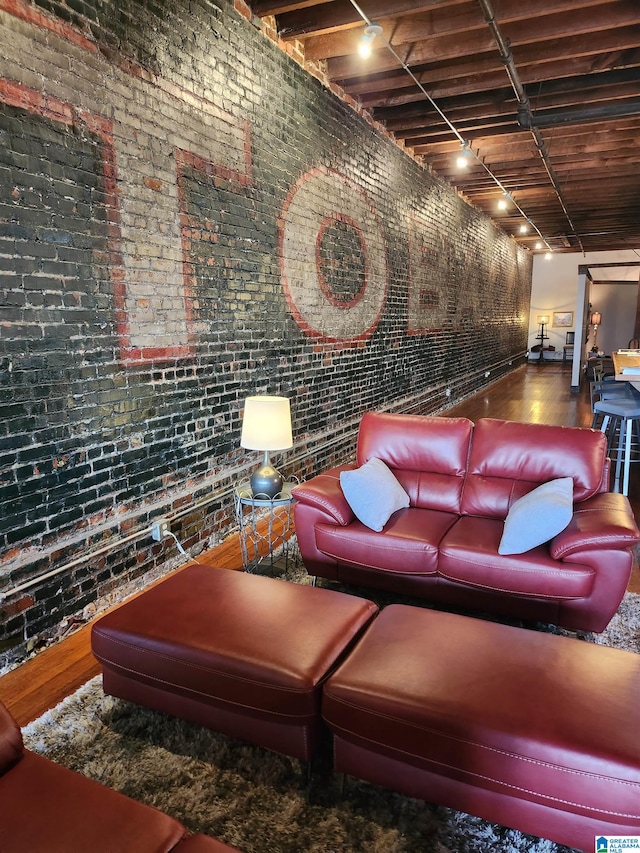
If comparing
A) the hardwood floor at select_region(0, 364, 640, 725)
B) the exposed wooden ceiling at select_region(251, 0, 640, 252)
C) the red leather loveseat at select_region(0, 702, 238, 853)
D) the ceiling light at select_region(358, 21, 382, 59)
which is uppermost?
the exposed wooden ceiling at select_region(251, 0, 640, 252)

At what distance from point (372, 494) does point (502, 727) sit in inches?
65.2

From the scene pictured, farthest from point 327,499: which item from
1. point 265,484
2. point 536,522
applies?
point 536,522

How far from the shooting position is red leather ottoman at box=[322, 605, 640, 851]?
139cm

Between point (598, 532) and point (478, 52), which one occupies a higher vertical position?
point (478, 52)

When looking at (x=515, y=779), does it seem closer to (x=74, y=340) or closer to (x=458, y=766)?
(x=458, y=766)

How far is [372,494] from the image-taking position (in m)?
3.05

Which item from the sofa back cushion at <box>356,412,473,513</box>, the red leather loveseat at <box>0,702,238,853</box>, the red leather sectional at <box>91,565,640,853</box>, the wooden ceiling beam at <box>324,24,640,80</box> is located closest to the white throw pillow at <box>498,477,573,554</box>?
the sofa back cushion at <box>356,412,473,513</box>

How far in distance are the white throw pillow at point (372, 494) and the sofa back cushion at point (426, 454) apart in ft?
0.62

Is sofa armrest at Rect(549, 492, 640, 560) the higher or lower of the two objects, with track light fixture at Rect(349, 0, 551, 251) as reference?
lower

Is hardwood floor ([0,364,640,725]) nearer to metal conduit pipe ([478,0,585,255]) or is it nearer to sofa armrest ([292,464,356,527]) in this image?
sofa armrest ([292,464,356,527])

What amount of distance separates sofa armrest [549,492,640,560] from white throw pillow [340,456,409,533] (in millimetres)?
860

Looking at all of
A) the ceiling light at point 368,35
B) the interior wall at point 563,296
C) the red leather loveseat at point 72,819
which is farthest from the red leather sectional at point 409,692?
the interior wall at point 563,296

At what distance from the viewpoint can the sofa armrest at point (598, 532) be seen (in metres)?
2.48

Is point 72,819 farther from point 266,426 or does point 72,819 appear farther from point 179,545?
point 179,545
